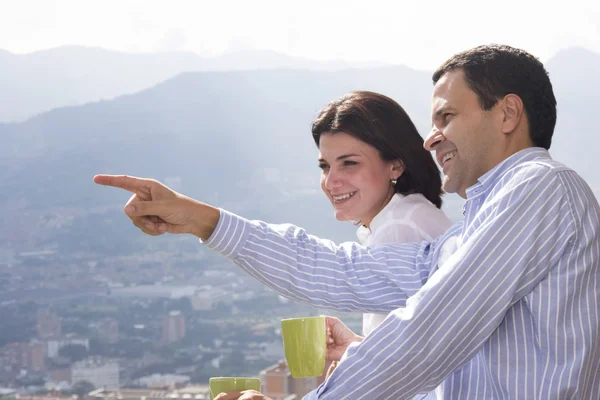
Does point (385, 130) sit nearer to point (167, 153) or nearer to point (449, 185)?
point (449, 185)

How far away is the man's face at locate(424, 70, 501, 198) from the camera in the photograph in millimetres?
1029

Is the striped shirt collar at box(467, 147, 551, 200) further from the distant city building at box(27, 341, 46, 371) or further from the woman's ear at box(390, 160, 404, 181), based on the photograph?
the distant city building at box(27, 341, 46, 371)

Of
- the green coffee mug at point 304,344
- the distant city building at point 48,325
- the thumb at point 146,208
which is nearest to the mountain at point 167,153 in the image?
the distant city building at point 48,325

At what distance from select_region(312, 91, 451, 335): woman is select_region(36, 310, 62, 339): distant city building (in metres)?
12.8

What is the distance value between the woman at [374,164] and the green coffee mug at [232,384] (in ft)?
1.77

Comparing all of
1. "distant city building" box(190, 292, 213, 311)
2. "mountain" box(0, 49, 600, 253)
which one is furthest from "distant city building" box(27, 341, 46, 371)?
"distant city building" box(190, 292, 213, 311)

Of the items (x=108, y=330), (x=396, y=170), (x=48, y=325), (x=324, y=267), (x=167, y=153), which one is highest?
(x=167, y=153)

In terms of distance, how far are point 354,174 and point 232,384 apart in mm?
662

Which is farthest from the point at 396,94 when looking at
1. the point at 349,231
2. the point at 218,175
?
the point at 218,175

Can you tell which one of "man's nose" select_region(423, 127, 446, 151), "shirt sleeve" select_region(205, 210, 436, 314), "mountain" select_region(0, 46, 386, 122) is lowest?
"shirt sleeve" select_region(205, 210, 436, 314)

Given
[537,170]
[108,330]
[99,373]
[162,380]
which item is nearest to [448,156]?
[537,170]

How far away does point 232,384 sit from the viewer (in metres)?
1.05

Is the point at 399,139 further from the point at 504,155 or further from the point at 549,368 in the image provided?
the point at 549,368

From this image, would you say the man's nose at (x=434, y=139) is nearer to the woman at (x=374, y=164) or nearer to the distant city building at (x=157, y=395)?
the woman at (x=374, y=164)
